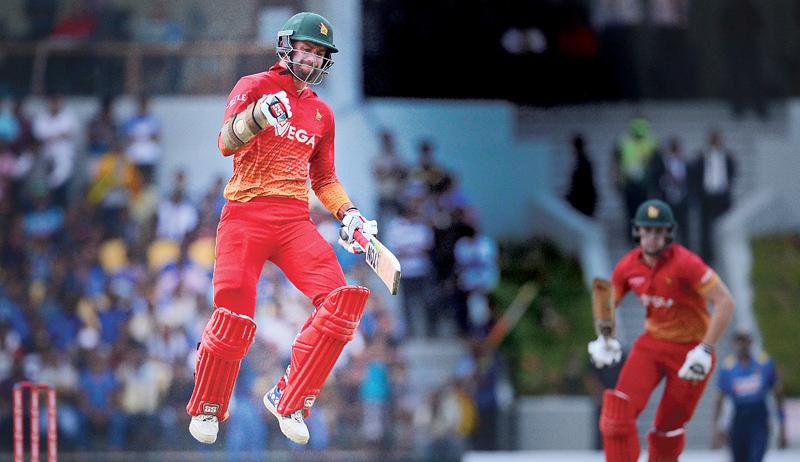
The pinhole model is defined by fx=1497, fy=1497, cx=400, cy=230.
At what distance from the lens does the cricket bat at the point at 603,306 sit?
33.1ft

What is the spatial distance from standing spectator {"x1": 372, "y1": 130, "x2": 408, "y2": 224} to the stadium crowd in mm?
22

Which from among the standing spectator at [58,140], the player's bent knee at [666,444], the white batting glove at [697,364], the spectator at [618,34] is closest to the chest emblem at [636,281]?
the white batting glove at [697,364]

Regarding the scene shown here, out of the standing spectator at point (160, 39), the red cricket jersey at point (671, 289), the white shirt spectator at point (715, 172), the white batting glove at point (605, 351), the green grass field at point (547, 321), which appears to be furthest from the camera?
the white shirt spectator at point (715, 172)

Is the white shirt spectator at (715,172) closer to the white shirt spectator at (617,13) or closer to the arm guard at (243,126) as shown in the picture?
the white shirt spectator at (617,13)

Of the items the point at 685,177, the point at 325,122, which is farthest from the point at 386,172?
the point at 325,122

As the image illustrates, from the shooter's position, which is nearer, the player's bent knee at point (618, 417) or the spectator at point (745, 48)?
the player's bent knee at point (618, 417)

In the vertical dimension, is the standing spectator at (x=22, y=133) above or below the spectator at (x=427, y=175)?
above

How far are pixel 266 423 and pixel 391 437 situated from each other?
3.91ft

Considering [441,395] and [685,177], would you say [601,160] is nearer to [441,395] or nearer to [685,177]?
[685,177]

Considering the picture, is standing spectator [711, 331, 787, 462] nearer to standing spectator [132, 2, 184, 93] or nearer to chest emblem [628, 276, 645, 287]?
chest emblem [628, 276, 645, 287]

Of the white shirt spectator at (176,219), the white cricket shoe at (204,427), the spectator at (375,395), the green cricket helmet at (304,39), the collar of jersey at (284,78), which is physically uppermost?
the green cricket helmet at (304,39)

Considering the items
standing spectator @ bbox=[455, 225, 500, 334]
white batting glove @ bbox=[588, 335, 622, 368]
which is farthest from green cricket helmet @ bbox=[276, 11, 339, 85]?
standing spectator @ bbox=[455, 225, 500, 334]

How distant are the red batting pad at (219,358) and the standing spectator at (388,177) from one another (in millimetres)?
7721

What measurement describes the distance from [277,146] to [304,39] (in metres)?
0.61
